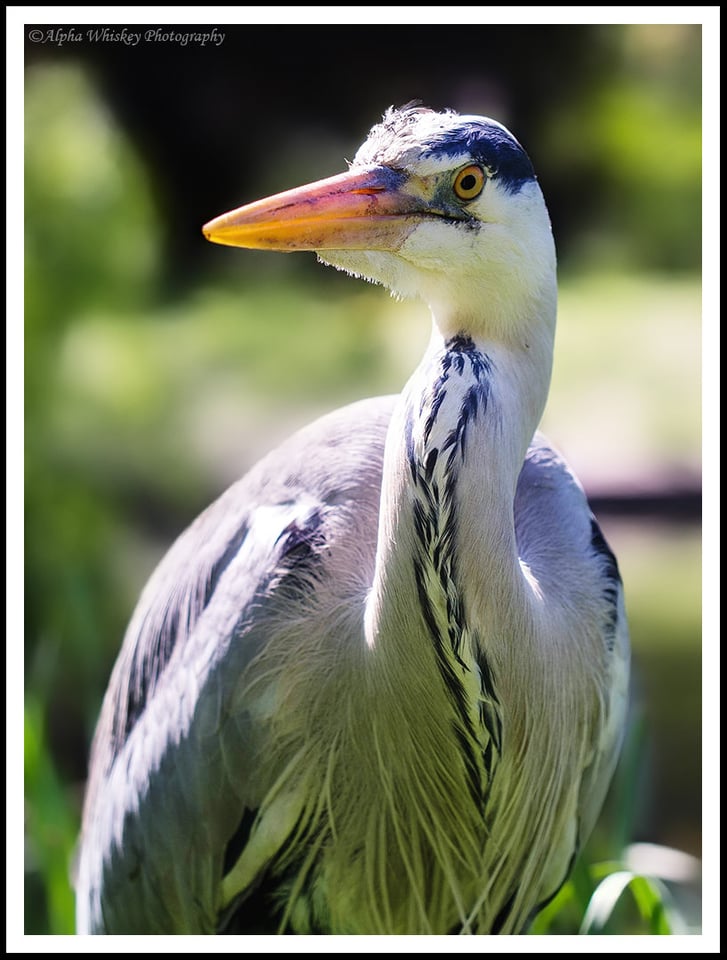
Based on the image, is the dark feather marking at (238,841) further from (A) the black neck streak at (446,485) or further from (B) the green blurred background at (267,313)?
(B) the green blurred background at (267,313)

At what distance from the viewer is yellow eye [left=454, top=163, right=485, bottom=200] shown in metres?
1.28

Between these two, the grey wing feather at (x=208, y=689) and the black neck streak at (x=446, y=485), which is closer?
the black neck streak at (x=446, y=485)

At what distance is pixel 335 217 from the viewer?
4.25ft

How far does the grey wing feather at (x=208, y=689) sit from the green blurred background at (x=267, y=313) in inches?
15.0

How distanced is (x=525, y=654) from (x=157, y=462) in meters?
2.27

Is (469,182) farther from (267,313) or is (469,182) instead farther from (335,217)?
(267,313)

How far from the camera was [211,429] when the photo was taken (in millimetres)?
3547

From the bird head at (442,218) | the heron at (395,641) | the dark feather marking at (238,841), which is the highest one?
the bird head at (442,218)

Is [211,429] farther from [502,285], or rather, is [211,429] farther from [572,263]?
[502,285]

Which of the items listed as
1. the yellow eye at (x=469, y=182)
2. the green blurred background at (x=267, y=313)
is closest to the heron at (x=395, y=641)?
the yellow eye at (x=469, y=182)

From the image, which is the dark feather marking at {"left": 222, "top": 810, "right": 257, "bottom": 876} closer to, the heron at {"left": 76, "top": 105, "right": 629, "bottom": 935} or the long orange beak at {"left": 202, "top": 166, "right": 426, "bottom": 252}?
the heron at {"left": 76, "top": 105, "right": 629, "bottom": 935}

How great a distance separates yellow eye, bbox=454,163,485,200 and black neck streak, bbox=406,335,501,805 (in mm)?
169

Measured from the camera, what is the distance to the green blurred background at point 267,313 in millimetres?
2301

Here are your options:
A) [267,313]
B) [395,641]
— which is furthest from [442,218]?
[267,313]
